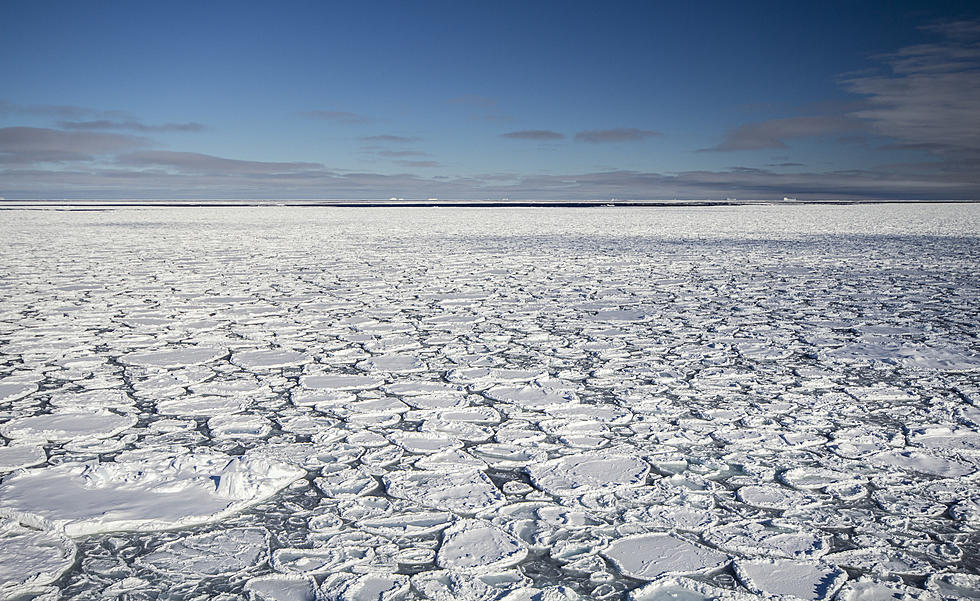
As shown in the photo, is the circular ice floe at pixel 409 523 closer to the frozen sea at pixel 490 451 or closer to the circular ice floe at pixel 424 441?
the frozen sea at pixel 490 451

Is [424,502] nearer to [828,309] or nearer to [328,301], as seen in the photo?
[328,301]

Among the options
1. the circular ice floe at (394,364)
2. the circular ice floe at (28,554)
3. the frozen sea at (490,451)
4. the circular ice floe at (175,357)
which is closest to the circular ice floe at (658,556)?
the frozen sea at (490,451)

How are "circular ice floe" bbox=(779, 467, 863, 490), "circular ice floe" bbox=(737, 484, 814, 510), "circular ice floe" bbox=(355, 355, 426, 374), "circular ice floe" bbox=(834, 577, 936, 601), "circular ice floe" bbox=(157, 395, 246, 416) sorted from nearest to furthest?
"circular ice floe" bbox=(834, 577, 936, 601)
"circular ice floe" bbox=(737, 484, 814, 510)
"circular ice floe" bbox=(779, 467, 863, 490)
"circular ice floe" bbox=(157, 395, 246, 416)
"circular ice floe" bbox=(355, 355, 426, 374)

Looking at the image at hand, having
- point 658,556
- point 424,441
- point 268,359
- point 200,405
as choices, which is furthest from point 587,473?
point 268,359

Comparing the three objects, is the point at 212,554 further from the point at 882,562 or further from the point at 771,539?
the point at 882,562

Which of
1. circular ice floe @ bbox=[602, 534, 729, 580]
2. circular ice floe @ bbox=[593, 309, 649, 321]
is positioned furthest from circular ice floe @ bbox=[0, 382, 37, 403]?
circular ice floe @ bbox=[593, 309, 649, 321]

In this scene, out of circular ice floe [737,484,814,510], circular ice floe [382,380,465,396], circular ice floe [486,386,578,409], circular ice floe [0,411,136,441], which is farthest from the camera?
circular ice floe [382,380,465,396]

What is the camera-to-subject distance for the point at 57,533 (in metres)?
1.62

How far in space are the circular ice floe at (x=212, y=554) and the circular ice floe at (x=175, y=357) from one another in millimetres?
1831

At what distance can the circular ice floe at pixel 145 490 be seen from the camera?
5.57 ft

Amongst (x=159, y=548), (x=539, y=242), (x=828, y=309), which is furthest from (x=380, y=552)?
(x=539, y=242)

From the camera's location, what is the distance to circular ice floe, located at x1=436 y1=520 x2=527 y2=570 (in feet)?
4.89

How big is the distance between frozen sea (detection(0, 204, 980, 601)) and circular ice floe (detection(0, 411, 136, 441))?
0.05ft

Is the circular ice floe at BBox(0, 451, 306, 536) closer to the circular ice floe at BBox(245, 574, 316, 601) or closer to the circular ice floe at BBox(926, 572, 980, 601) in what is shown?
the circular ice floe at BBox(245, 574, 316, 601)
